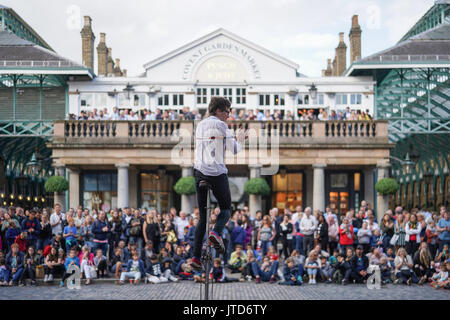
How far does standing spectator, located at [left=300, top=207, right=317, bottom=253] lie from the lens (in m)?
17.9

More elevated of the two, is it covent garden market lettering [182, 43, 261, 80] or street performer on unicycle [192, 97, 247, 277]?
covent garden market lettering [182, 43, 261, 80]

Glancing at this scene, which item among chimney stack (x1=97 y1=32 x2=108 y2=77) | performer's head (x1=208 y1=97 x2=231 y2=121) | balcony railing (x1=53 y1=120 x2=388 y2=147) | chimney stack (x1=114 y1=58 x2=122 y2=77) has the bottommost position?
performer's head (x1=208 y1=97 x2=231 y2=121)

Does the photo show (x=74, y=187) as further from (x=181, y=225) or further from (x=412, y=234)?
(x=412, y=234)

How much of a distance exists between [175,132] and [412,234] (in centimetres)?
1034

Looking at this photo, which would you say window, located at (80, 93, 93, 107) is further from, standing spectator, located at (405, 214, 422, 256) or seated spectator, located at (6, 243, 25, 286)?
standing spectator, located at (405, 214, 422, 256)

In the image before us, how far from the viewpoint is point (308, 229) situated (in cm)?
1786

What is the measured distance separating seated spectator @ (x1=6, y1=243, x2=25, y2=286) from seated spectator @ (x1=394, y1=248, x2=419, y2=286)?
400 inches

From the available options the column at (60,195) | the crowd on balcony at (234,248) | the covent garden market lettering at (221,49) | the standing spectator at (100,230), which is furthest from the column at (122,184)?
the covent garden market lettering at (221,49)

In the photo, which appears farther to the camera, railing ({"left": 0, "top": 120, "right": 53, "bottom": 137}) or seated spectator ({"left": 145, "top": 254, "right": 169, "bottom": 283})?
railing ({"left": 0, "top": 120, "right": 53, "bottom": 137})

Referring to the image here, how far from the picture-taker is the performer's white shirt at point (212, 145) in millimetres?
7035

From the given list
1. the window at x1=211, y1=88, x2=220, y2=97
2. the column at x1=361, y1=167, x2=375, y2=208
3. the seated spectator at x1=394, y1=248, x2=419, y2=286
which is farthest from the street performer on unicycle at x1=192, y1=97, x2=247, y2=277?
the window at x1=211, y1=88, x2=220, y2=97

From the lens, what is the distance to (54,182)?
22891 millimetres
